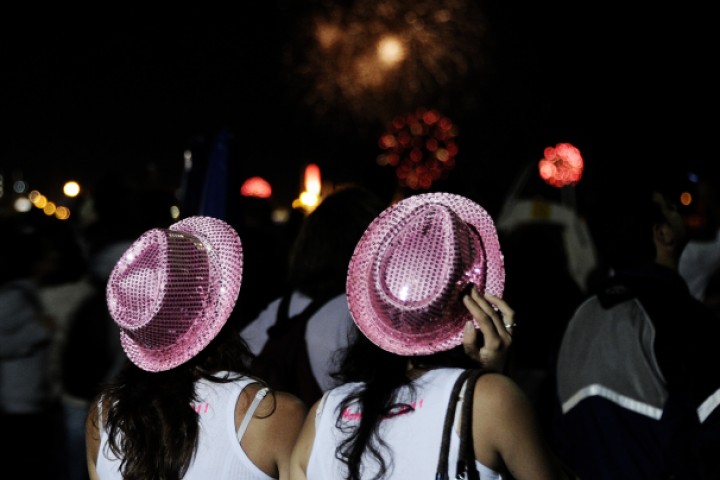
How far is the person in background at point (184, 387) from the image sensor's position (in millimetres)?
2287

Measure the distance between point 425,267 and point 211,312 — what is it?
73 cm

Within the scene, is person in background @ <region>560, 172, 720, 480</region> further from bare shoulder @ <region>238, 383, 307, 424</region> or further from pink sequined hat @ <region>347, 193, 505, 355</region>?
bare shoulder @ <region>238, 383, 307, 424</region>

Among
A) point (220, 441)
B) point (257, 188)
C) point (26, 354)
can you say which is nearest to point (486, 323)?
point (220, 441)

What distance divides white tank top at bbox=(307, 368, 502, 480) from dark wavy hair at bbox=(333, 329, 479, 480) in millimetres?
17

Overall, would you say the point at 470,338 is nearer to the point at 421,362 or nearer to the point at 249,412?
the point at 421,362

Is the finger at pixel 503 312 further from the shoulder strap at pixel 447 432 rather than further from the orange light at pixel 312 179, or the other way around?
the orange light at pixel 312 179

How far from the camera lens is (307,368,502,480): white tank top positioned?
1.96 meters

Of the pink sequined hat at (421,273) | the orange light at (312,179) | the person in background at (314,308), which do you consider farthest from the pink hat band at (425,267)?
the orange light at (312,179)

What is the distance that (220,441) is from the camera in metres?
2.28

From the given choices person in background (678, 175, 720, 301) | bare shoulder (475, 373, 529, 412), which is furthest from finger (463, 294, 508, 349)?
person in background (678, 175, 720, 301)

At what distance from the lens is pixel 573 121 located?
3519 centimetres

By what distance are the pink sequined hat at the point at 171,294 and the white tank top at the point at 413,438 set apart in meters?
0.51

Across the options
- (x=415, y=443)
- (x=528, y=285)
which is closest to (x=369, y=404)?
(x=415, y=443)

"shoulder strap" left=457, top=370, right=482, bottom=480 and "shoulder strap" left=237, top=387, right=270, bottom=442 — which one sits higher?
"shoulder strap" left=457, top=370, right=482, bottom=480
